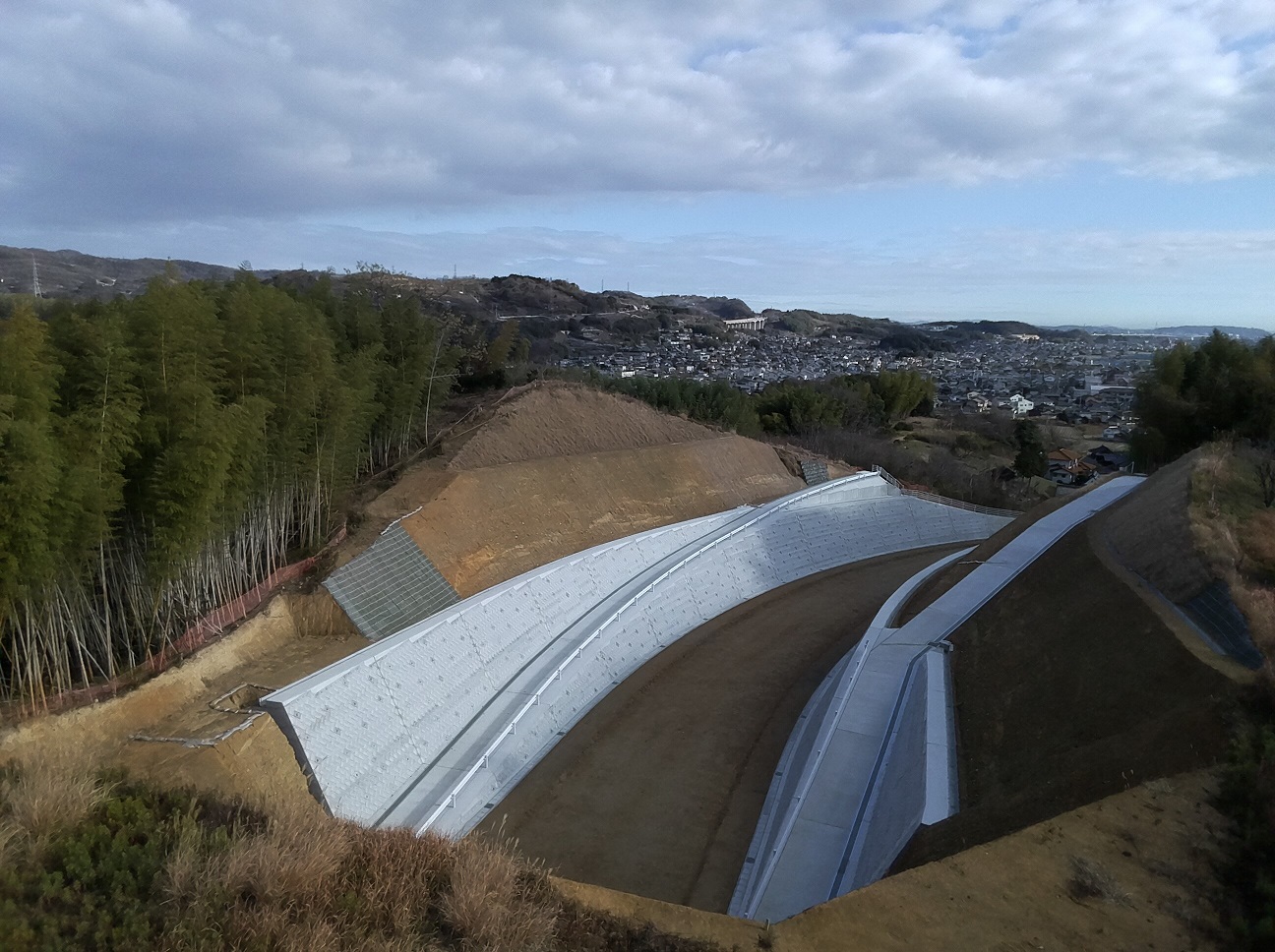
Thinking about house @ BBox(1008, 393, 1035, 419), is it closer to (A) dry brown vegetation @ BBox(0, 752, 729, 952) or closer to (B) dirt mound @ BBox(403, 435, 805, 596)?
(B) dirt mound @ BBox(403, 435, 805, 596)

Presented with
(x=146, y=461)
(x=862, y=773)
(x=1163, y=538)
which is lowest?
(x=862, y=773)

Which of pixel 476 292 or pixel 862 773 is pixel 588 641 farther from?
pixel 476 292

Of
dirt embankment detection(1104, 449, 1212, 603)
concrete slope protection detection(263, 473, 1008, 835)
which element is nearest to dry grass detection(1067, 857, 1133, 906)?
dirt embankment detection(1104, 449, 1212, 603)

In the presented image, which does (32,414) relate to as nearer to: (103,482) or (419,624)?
(103,482)

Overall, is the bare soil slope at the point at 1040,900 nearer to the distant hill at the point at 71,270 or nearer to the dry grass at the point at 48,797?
the dry grass at the point at 48,797

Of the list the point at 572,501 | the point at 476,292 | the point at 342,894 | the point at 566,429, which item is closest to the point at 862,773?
the point at 342,894

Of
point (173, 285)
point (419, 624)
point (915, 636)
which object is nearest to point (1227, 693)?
point (915, 636)
